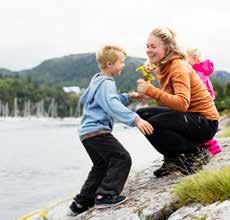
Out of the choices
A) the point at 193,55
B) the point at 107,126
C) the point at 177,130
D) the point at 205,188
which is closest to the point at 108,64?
the point at 107,126

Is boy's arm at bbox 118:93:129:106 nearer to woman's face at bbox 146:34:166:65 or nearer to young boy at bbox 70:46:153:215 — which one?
young boy at bbox 70:46:153:215

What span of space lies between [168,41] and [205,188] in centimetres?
200

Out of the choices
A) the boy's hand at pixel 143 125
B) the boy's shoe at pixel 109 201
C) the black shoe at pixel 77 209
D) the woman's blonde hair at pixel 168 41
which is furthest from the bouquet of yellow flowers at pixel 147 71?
the black shoe at pixel 77 209

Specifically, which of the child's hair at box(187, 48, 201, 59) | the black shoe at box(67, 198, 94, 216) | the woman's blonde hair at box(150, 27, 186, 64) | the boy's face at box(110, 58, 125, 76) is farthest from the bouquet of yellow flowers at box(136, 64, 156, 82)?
the child's hair at box(187, 48, 201, 59)

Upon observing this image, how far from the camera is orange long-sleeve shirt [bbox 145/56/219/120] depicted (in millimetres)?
6797

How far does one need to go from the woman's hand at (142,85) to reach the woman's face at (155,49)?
0.40m

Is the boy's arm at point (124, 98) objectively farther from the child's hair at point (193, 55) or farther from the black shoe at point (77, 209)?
the child's hair at point (193, 55)

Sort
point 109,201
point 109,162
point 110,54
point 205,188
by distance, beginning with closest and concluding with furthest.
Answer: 1. point 205,188
2. point 109,201
3. point 110,54
4. point 109,162

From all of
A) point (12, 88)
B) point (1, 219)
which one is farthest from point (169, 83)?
point (12, 88)

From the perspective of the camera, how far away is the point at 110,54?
680cm

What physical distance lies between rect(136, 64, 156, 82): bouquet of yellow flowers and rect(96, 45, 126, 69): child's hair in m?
0.41

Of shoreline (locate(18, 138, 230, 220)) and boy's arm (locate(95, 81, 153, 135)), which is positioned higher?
boy's arm (locate(95, 81, 153, 135))

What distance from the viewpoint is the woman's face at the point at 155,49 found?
706cm

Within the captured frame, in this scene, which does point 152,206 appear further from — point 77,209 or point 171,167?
point 77,209
